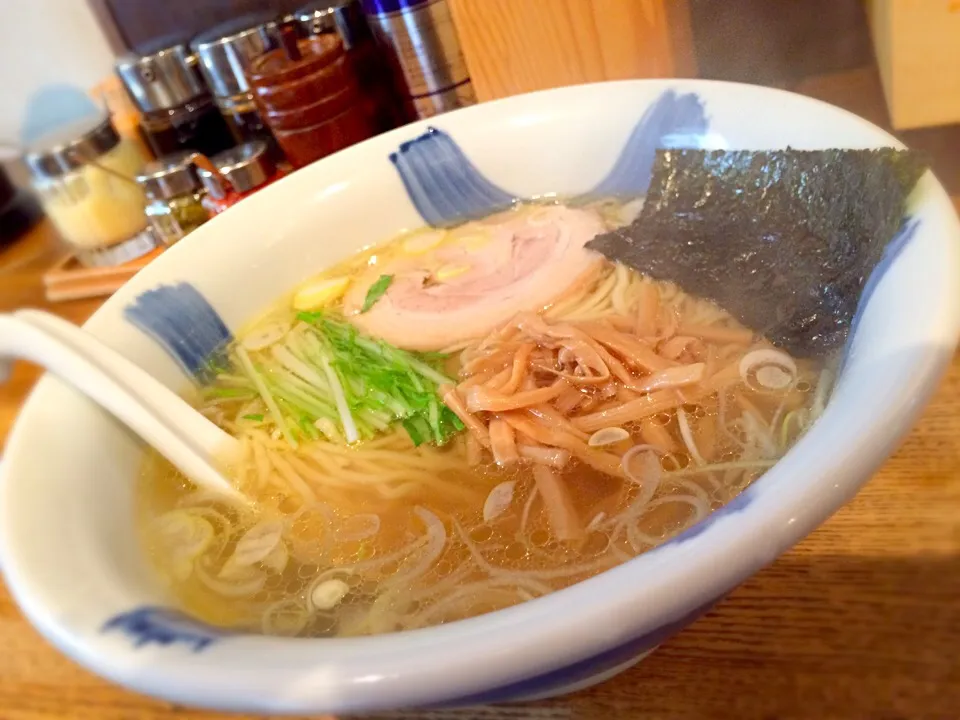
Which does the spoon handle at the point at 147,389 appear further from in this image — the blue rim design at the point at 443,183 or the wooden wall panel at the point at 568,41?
the wooden wall panel at the point at 568,41

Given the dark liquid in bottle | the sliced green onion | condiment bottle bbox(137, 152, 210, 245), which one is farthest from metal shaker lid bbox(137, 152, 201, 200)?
the sliced green onion

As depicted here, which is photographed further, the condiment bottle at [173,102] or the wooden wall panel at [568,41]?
the condiment bottle at [173,102]

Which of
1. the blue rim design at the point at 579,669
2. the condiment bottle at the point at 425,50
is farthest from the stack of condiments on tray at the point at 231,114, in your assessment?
the blue rim design at the point at 579,669

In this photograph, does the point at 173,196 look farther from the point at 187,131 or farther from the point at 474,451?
the point at 474,451

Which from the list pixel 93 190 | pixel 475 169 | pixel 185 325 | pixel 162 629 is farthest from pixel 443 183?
pixel 93 190

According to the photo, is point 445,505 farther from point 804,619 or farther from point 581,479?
point 804,619

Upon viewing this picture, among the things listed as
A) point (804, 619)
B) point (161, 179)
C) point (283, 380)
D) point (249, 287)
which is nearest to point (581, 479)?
point (804, 619)

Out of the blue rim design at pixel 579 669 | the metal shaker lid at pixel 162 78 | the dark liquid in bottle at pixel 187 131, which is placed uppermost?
the metal shaker lid at pixel 162 78
